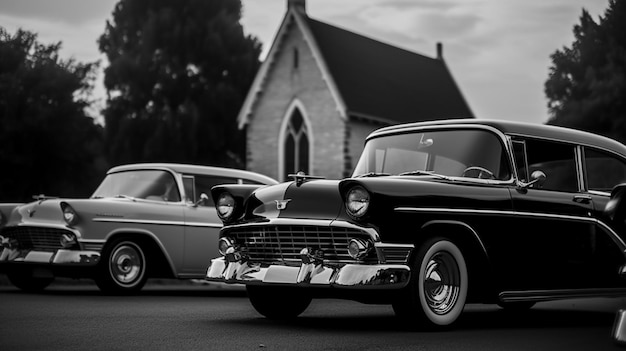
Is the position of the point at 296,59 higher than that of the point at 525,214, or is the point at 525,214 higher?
the point at 296,59

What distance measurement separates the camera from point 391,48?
39.4 m

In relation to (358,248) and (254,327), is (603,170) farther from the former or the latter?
(254,327)

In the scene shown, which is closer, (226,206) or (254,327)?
(254,327)

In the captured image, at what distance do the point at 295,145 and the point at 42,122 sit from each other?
852cm

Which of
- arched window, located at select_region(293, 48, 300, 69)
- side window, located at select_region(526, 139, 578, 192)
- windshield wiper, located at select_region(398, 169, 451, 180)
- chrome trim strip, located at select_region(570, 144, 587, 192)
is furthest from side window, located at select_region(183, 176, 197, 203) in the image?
arched window, located at select_region(293, 48, 300, 69)

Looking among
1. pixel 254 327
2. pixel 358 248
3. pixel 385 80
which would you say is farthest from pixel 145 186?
pixel 385 80

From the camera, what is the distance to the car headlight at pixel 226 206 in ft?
27.4

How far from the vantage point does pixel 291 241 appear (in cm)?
757

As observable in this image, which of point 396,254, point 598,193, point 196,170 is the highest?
point 196,170

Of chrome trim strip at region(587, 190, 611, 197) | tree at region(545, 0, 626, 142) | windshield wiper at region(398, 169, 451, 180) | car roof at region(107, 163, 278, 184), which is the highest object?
tree at region(545, 0, 626, 142)

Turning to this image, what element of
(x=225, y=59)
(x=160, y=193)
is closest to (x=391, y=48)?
(x=225, y=59)

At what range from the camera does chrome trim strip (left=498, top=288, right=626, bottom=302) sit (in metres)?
7.89

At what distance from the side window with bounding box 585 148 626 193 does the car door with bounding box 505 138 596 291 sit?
0.88 feet

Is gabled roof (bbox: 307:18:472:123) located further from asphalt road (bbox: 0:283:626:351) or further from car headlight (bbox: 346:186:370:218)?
car headlight (bbox: 346:186:370:218)
